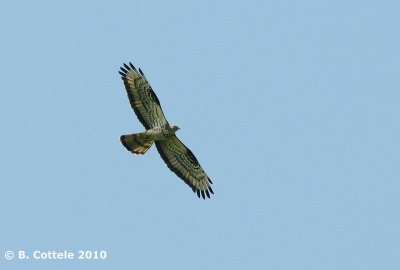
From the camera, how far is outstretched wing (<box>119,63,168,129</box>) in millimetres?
23500

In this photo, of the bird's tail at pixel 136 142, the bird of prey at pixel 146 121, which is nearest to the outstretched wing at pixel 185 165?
the bird of prey at pixel 146 121

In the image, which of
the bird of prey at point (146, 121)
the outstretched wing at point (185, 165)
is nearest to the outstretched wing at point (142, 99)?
the bird of prey at point (146, 121)

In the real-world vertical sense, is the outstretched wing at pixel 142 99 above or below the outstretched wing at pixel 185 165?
above

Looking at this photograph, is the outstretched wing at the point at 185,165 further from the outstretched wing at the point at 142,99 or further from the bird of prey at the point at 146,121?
the outstretched wing at the point at 142,99

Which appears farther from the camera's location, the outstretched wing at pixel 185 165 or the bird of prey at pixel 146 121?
the outstretched wing at pixel 185 165

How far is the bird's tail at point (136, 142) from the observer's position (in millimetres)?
23500

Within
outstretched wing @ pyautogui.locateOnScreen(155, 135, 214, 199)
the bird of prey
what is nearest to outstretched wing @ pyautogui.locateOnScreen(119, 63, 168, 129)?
the bird of prey

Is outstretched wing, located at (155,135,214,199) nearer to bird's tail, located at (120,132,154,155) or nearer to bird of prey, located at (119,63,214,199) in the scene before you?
bird of prey, located at (119,63,214,199)

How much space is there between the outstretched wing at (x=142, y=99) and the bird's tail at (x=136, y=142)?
0.29 metres

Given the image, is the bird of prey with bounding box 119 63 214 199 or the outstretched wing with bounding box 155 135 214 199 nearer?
the bird of prey with bounding box 119 63 214 199

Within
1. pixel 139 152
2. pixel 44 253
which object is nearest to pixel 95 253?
pixel 44 253

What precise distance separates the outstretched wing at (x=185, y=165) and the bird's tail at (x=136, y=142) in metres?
0.73

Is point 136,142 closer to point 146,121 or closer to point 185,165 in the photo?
point 146,121

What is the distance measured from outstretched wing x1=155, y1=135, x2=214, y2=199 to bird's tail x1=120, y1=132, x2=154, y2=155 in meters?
0.73
